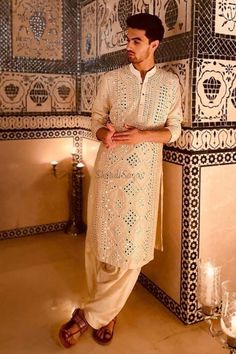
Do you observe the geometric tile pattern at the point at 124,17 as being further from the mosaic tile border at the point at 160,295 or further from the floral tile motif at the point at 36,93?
the mosaic tile border at the point at 160,295

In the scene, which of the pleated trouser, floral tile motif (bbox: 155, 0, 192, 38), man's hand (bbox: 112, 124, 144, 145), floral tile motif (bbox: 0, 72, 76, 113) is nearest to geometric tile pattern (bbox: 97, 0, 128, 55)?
floral tile motif (bbox: 155, 0, 192, 38)

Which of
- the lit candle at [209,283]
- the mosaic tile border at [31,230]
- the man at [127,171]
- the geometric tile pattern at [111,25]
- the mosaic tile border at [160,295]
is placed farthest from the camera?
the mosaic tile border at [31,230]

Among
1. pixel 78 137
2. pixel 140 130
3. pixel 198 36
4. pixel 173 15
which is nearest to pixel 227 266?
pixel 140 130

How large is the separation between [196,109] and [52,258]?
165 cm

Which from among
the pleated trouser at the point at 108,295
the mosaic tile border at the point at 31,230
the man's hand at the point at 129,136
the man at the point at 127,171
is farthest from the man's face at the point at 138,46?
the mosaic tile border at the point at 31,230

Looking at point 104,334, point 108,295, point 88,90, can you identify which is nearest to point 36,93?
point 88,90

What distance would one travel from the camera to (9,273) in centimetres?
279

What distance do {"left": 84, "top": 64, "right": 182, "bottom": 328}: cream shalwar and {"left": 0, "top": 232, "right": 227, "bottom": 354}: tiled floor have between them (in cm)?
20

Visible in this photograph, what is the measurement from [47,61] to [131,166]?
1.87 meters

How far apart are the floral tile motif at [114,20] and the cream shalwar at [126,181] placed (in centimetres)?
70

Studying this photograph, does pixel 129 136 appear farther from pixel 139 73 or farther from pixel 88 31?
pixel 88 31

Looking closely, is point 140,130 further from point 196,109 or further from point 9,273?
point 9,273

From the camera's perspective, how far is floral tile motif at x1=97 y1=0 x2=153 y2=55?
2.52 metres

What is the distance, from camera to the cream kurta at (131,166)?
1928 millimetres
